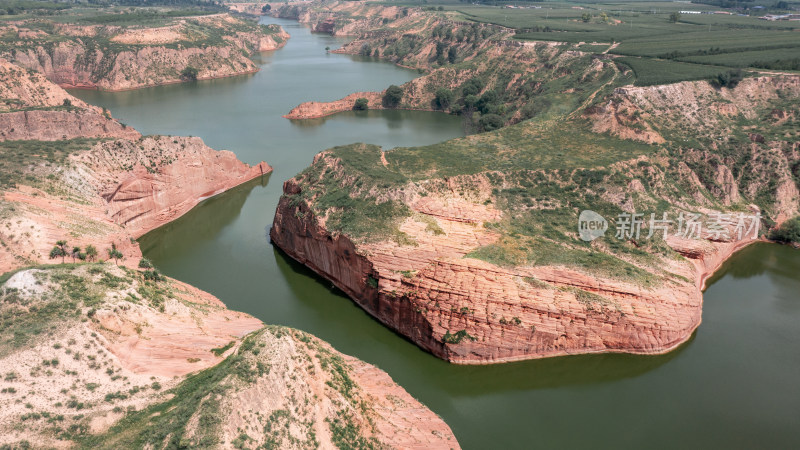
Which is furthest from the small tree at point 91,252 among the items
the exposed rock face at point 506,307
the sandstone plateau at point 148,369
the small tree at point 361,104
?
the small tree at point 361,104

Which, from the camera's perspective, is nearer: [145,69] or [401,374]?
[401,374]

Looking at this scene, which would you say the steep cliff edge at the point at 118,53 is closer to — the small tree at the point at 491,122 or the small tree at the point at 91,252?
the small tree at the point at 491,122

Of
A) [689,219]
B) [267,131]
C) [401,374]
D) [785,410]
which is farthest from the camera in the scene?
[267,131]

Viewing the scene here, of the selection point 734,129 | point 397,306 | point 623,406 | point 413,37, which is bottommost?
point 623,406

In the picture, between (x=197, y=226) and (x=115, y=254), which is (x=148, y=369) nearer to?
(x=115, y=254)

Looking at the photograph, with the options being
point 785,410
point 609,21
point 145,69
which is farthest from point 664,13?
point 785,410

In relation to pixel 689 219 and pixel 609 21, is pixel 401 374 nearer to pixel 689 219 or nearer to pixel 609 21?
pixel 689 219
